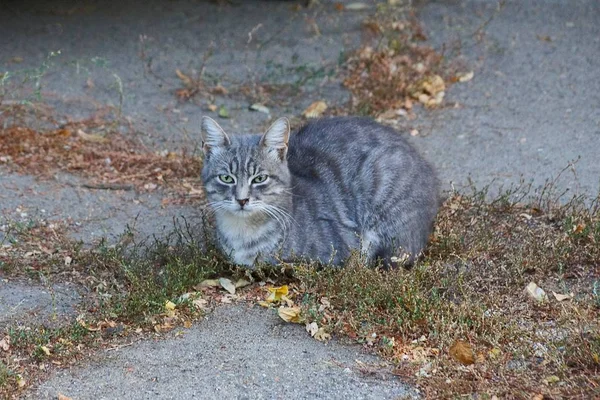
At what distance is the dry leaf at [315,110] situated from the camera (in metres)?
8.16

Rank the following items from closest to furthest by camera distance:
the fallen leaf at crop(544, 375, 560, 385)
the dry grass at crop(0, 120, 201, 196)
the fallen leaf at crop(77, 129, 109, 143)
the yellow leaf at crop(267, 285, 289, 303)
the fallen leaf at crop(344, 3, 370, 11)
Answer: the fallen leaf at crop(544, 375, 560, 385) < the yellow leaf at crop(267, 285, 289, 303) < the dry grass at crop(0, 120, 201, 196) < the fallen leaf at crop(77, 129, 109, 143) < the fallen leaf at crop(344, 3, 370, 11)

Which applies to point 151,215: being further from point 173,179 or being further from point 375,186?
point 375,186

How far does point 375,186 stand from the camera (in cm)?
613

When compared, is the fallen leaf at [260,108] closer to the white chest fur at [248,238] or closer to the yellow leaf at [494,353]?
the white chest fur at [248,238]

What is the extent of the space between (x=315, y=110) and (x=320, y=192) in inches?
88.0

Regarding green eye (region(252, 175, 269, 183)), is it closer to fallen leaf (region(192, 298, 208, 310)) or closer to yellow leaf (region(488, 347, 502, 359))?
fallen leaf (region(192, 298, 208, 310))

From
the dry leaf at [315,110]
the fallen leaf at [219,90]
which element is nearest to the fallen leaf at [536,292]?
the dry leaf at [315,110]

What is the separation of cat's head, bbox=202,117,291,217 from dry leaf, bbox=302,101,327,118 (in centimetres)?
230

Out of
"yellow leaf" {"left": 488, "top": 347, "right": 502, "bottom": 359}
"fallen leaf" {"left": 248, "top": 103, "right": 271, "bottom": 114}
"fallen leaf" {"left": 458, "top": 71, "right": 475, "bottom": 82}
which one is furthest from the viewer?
"fallen leaf" {"left": 458, "top": 71, "right": 475, "bottom": 82}

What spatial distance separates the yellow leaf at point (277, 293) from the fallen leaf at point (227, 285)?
26cm

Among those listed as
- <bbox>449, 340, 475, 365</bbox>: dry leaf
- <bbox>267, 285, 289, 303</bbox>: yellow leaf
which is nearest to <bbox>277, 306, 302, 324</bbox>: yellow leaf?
<bbox>267, 285, 289, 303</bbox>: yellow leaf

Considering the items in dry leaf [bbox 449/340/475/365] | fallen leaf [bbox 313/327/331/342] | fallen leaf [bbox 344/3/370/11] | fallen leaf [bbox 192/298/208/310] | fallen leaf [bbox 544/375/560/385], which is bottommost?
fallen leaf [bbox 192/298/208/310]

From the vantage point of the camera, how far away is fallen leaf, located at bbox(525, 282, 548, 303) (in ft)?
17.4

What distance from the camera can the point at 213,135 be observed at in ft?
19.3
